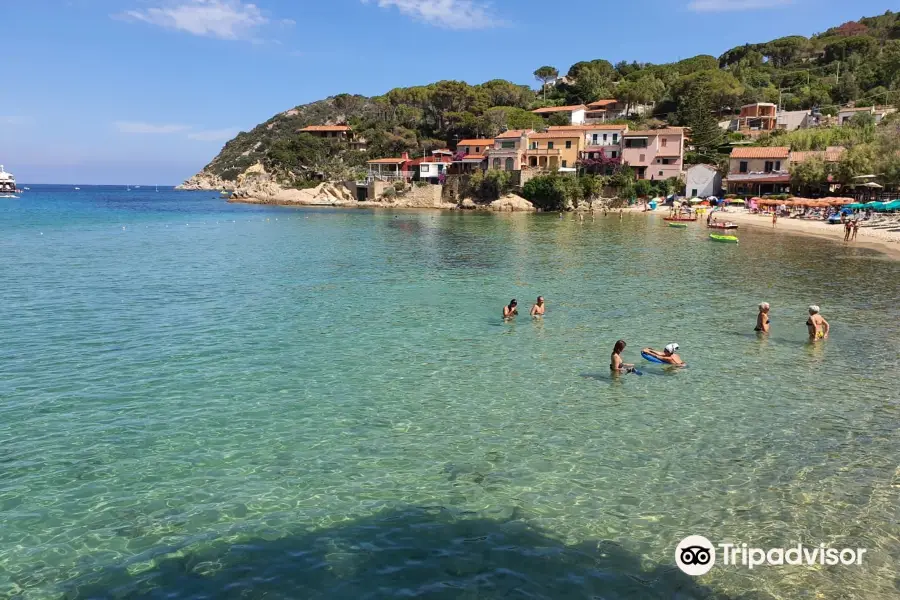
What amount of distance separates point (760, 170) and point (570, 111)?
4647 cm

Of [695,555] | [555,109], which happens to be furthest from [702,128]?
[695,555]

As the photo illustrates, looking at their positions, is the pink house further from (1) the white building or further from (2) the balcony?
(2) the balcony

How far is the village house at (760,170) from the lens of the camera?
71.6m

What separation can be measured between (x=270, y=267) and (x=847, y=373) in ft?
92.1

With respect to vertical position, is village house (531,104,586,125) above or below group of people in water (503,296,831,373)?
above

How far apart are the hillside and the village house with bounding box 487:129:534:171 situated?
2020 centimetres

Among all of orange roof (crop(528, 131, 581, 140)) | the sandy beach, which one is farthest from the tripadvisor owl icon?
orange roof (crop(528, 131, 581, 140))

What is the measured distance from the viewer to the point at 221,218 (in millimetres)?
74438

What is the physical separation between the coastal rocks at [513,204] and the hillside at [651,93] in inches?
1092

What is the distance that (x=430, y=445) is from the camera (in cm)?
1074

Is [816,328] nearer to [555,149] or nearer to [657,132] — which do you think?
[657,132]

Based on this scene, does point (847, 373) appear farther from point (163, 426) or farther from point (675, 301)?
point (163, 426)

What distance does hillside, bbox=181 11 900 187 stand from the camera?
10725 cm

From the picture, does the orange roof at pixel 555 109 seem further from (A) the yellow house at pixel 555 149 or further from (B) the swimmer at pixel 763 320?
(B) the swimmer at pixel 763 320
